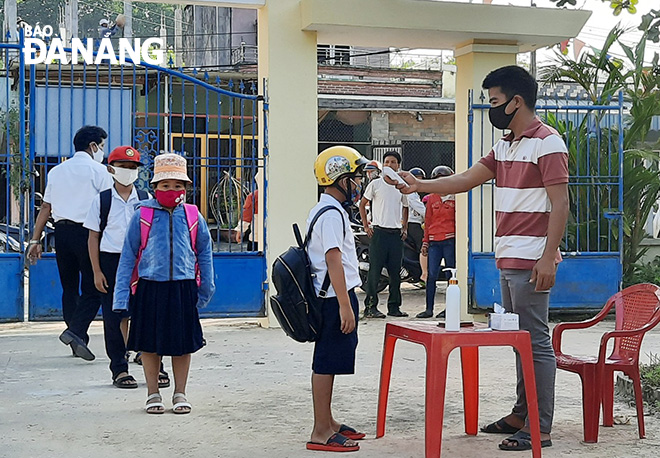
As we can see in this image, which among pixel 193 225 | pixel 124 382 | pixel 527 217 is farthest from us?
pixel 124 382

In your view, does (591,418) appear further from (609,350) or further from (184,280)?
(609,350)

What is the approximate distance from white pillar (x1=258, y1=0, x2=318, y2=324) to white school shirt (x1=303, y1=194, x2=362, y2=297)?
178 inches

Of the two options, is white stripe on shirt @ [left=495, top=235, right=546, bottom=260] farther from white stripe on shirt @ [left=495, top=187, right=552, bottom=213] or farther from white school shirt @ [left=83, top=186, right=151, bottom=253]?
white school shirt @ [left=83, top=186, right=151, bottom=253]

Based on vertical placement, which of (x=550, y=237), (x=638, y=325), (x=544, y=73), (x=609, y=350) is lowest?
(x=609, y=350)

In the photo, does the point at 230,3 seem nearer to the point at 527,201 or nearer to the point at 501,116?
the point at 501,116

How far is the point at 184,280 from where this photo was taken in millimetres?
5754

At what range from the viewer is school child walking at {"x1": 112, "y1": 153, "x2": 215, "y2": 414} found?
568cm

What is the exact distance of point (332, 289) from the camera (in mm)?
4891

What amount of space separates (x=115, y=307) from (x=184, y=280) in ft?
1.47

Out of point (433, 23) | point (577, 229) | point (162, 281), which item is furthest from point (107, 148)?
point (577, 229)

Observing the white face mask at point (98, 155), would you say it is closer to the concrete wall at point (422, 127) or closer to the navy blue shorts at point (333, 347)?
the navy blue shorts at point (333, 347)

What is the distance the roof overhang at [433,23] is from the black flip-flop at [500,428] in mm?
5153

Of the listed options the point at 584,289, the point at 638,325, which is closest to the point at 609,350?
the point at 584,289

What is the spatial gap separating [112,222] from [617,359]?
356 centimetres
